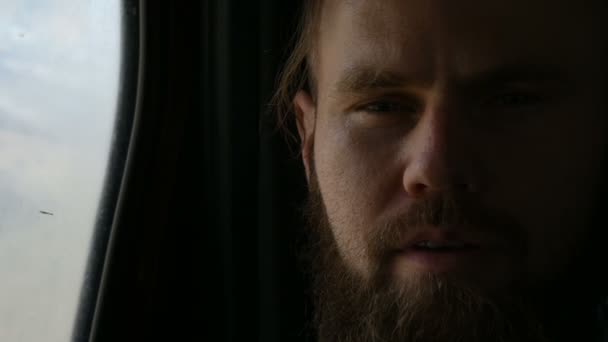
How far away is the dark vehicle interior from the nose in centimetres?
51

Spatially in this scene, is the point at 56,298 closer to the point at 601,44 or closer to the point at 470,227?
the point at 470,227

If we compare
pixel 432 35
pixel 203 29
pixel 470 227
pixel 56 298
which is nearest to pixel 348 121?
pixel 432 35

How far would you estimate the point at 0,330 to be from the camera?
125 cm

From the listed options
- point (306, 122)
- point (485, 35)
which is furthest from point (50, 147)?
point (485, 35)

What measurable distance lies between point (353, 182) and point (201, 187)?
1.60 ft

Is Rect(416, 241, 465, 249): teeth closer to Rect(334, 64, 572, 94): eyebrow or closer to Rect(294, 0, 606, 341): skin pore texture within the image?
Rect(294, 0, 606, 341): skin pore texture

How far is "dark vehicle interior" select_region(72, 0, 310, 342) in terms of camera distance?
4.81 feet

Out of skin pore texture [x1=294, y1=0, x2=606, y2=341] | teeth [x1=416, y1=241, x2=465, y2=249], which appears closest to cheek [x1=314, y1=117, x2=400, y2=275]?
skin pore texture [x1=294, y1=0, x2=606, y2=341]

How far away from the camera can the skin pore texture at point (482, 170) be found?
45.2 inches

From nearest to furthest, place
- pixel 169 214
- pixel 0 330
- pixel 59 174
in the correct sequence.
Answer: pixel 0 330, pixel 59 174, pixel 169 214

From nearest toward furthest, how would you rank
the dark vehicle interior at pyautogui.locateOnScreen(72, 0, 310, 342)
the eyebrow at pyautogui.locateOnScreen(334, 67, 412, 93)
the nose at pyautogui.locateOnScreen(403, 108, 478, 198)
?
1. the nose at pyautogui.locateOnScreen(403, 108, 478, 198)
2. the eyebrow at pyautogui.locateOnScreen(334, 67, 412, 93)
3. the dark vehicle interior at pyautogui.locateOnScreen(72, 0, 310, 342)

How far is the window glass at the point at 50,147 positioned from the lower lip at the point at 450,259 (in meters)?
0.76

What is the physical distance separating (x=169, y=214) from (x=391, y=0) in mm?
740

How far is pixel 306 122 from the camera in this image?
5.16ft
